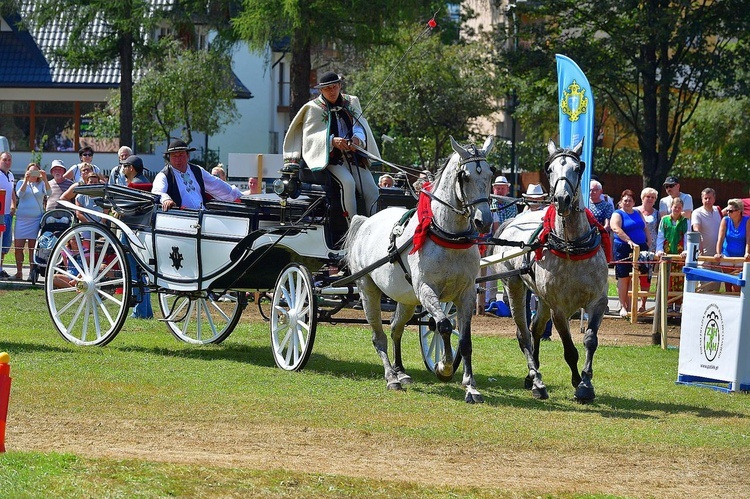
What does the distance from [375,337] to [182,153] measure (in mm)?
3240

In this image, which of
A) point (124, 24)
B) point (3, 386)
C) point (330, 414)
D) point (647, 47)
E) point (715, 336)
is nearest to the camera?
point (3, 386)

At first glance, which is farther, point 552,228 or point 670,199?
point 670,199

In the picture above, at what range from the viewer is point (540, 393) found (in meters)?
11.1

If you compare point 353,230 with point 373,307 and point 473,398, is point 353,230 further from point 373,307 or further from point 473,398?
point 473,398

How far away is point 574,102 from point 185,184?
5.40 meters

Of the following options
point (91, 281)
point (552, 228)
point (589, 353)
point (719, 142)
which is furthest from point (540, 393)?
point (719, 142)

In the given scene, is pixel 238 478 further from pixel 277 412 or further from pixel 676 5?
pixel 676 5

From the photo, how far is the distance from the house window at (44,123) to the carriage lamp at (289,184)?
3881 centimetres

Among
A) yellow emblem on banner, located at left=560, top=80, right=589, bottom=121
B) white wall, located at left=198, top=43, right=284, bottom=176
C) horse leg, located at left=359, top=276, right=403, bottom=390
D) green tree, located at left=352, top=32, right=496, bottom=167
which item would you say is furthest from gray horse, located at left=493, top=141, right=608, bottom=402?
white wall, located at left=198, top=43, right=284, bottom=176

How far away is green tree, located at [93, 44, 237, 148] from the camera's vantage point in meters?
44.0

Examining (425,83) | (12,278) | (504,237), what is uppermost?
(425,83)

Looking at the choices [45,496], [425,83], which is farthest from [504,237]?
[425,83]

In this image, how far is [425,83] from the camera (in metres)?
41.8

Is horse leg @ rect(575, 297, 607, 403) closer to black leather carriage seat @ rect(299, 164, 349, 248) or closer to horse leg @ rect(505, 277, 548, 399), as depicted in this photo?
horse leg @ rect(505, 277, 548, 399)
